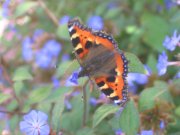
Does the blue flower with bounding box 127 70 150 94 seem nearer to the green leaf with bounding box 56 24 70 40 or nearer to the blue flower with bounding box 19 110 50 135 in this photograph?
the green leaf with bounding box 56 24 70 40

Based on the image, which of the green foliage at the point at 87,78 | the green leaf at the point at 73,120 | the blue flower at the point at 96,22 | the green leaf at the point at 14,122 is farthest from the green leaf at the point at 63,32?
the green leaf at the point at 14,122

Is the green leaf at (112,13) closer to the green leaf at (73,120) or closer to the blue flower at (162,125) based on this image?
the green leaf at (73,120)

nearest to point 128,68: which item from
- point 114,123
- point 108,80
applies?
point 108,80

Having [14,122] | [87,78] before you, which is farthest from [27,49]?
[87,78]

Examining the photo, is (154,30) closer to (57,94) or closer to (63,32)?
(63,32)

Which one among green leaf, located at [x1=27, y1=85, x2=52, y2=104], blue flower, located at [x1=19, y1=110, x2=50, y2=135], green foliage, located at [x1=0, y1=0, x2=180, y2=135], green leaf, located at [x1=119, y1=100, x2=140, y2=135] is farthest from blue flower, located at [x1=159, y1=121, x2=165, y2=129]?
green leaf, located at [x1=27, y1=85, x2=52, y2=104]
